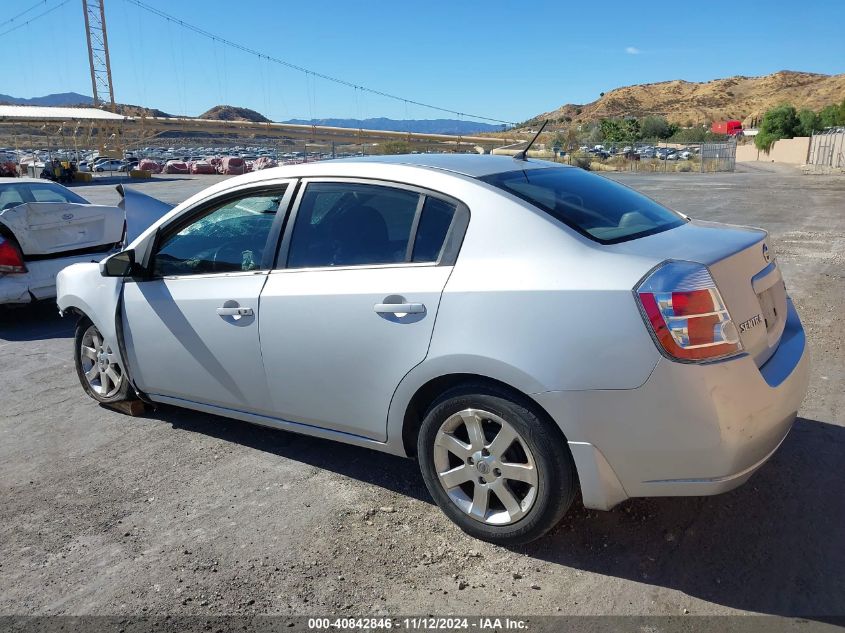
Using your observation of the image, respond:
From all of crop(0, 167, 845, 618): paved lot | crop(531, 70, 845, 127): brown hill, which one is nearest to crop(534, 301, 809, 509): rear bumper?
crop(0, 167, 845, 618): paved lot

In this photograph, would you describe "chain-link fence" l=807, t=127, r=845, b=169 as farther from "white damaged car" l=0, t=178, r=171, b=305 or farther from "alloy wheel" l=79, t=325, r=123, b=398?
"alloy wheel" l=79, t=325, r=123, b=398

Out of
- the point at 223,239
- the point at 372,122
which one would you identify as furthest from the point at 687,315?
the point at 372,122

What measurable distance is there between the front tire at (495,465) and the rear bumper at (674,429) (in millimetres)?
105

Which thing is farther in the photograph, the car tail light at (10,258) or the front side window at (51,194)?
the front side window at (51,194)

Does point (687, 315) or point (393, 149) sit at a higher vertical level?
point (393, 149)

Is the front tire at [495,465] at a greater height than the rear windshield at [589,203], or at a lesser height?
lesser

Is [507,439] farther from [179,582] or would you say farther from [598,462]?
[179,582]

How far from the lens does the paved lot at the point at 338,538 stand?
8.86 feet

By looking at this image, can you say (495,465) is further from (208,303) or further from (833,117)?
(833,117)

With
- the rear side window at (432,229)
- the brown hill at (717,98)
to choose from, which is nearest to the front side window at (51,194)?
the rear side window at (432,229)

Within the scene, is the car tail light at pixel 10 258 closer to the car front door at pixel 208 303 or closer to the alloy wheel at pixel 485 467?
the car front door at pixel 208 303

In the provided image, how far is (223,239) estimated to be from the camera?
3953 mm

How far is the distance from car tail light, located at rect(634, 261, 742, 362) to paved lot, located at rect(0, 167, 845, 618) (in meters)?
0.95

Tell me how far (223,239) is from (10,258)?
4350 mm
